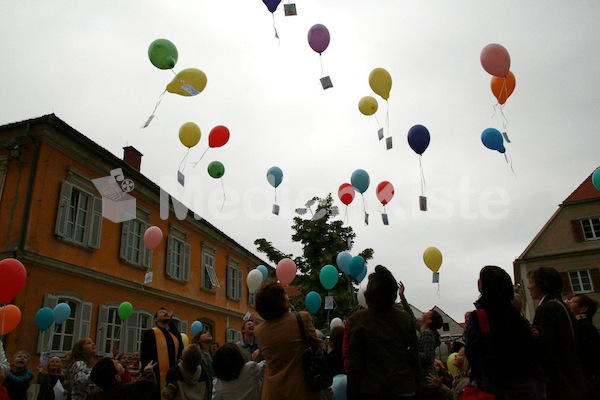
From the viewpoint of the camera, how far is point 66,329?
1071cm

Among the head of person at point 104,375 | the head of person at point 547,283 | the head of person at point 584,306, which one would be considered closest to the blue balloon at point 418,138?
the head of person at point 584,306

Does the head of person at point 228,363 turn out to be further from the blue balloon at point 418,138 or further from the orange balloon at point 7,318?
the blue balloon at point 418,138

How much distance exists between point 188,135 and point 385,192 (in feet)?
14.9

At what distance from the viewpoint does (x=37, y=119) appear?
10.8 m

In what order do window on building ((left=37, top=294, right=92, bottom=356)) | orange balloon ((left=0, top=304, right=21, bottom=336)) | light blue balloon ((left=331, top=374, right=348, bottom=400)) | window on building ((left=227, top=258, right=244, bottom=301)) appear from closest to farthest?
light blue balloon ((left=331, top=374, right=348, bottom=400))
orange balloon ((left=0, top=304, right=21, bottom=336))
window on building ((left=37, top=294, right=92, bottom=356))
window on building ((left=227, top=258, right=244, bottom=301))

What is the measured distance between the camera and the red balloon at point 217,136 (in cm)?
887

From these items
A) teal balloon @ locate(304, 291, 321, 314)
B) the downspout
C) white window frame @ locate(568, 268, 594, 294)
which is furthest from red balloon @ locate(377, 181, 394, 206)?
white window frame @ locate(568, 268, 594, 294)

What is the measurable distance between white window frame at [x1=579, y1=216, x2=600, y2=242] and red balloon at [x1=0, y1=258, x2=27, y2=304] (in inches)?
1000

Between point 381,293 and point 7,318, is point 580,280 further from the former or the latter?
point 7,318

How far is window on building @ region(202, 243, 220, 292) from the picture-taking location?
1880 cm

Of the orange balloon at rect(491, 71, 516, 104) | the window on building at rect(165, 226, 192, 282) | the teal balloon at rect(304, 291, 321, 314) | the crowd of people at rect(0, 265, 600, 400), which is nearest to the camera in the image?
the crowd of people at rect(0, 265, 600, 400)

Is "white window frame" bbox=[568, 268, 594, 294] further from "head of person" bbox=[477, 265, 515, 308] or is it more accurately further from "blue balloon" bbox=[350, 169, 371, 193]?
"head of person" bbox=[477, 265, 515, 308]

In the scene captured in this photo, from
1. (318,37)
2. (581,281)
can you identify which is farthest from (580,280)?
(318,37)

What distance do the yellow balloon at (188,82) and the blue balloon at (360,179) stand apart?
13.1 ft
